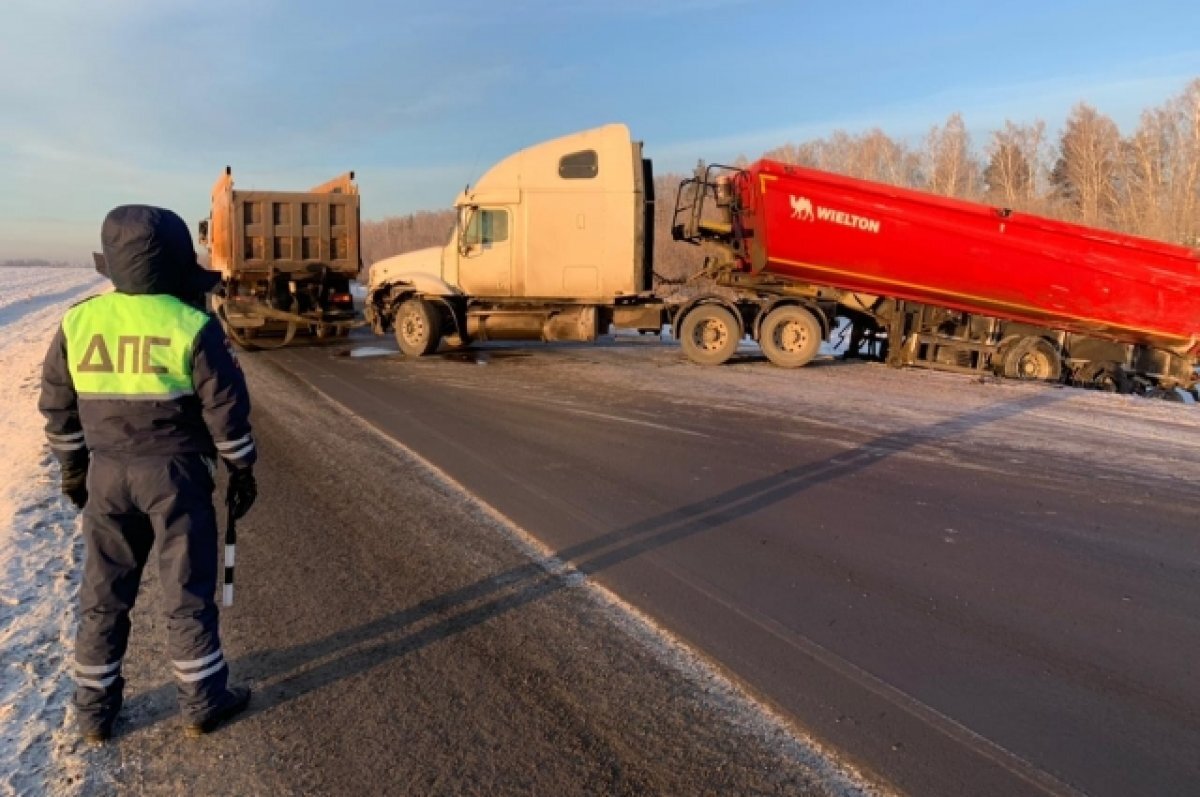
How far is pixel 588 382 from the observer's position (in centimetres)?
1170

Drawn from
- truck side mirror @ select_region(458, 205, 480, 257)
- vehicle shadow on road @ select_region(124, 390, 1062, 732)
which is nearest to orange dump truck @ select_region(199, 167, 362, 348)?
truck side mirror @ select_region(458, 205, 480, 257)

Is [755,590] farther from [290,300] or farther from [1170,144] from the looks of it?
[1170,144]

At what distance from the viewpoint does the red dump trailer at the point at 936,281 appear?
1141 cm

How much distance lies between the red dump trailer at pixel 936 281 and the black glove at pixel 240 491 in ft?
35.2

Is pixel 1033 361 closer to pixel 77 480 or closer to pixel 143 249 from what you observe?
pixel 143 249

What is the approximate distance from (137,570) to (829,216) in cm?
1134

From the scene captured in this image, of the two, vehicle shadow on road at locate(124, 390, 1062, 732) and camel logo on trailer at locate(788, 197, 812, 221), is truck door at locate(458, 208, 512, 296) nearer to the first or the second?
camel logo on trailer at locate(788, 197, 812, 221)

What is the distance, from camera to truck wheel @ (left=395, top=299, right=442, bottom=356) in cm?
1389

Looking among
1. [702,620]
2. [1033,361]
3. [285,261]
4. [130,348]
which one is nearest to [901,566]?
[702,620]

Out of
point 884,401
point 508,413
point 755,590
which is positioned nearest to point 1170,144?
point 884,401

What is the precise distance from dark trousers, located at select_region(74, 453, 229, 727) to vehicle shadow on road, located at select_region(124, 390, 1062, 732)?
0.73ft

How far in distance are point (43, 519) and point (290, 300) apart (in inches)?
421

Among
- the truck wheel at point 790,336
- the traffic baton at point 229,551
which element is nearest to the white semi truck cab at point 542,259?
the truck wheel at point 790,336

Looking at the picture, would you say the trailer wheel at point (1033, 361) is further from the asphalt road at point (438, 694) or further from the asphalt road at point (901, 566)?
the asphalt road at point (438, 694)
